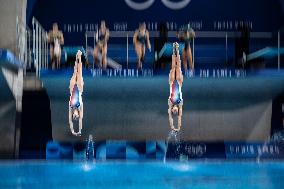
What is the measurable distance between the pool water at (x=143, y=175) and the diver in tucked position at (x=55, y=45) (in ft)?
13.2

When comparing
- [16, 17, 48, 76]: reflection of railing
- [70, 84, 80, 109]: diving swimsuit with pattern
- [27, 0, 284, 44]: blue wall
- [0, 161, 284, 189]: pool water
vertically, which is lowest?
[0, 161, 284, 189]: pool water

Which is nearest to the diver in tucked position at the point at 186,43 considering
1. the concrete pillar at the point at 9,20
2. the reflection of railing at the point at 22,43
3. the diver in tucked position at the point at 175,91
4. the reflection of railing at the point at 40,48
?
the diver in tucked position at the point at 175,91

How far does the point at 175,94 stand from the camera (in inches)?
475

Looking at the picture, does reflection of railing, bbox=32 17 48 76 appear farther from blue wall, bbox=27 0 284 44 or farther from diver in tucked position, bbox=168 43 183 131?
diver in tucked position, bbox=168 43 183 131

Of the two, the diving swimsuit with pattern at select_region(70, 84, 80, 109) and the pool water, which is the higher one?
the diving swimsuit with pattern at select_region(70, 84, 80, 109)

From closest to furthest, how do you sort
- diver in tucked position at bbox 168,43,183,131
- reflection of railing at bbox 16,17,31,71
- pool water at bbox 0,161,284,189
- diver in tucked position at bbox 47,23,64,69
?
pool water at bbox 0,161,284,189
diver in tucked position at bbox 168,43,183,131
reflection of railing at bbox 16,17,31,71
diver in tucked position at bbox 47,23,64,69

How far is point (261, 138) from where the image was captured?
14.8 metres

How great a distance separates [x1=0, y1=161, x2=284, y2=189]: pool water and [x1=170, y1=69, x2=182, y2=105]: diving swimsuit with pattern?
1.73 m

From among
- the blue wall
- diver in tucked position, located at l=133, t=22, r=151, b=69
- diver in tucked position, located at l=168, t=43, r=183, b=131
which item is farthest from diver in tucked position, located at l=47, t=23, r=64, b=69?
diver in tucked position, located at l=168, t=43, r=183, b=131

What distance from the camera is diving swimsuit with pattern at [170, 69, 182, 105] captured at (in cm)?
1204

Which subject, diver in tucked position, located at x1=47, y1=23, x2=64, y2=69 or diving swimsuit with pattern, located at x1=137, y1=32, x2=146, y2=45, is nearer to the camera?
diver in tucked position, located at x1=47, y1=23, x2=64, y2=69

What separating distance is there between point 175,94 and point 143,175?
316 centimetres

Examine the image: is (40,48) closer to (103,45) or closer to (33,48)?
(33,48)

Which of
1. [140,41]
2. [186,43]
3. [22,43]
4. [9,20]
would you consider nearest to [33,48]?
[22,43]
